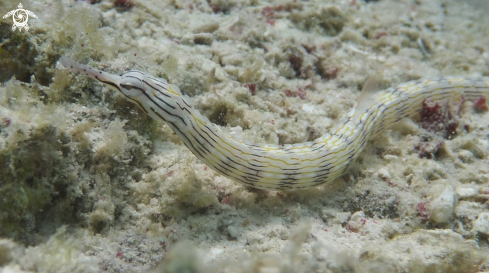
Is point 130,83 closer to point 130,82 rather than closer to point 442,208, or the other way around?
point 130,82

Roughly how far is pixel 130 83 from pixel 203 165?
60.4 inches

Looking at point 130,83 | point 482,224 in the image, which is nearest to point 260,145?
point 130,83

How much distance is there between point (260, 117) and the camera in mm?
4680

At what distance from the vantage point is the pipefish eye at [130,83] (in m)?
3.20

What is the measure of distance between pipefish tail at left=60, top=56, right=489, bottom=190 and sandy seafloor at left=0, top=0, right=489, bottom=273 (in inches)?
14.6

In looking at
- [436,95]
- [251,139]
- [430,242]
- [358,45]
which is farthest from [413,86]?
[251,139]

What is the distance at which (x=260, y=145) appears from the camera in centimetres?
399

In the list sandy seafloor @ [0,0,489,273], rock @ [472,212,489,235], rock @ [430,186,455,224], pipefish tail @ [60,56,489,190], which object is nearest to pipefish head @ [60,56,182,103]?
pipefish tail @ [60,56,489,190]

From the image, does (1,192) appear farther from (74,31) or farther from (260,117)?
(260,117)

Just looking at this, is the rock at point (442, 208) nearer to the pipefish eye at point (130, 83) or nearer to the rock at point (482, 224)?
the rock at point (482, 224)

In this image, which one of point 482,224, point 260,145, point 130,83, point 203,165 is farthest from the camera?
point 203,165

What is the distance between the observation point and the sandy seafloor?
109 inches

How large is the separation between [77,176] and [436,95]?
610 centimetres

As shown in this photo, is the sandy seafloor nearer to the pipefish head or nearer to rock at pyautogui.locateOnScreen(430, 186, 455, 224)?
rock at pyautogui.locateOnScreen(430, 186, 455, 224)
